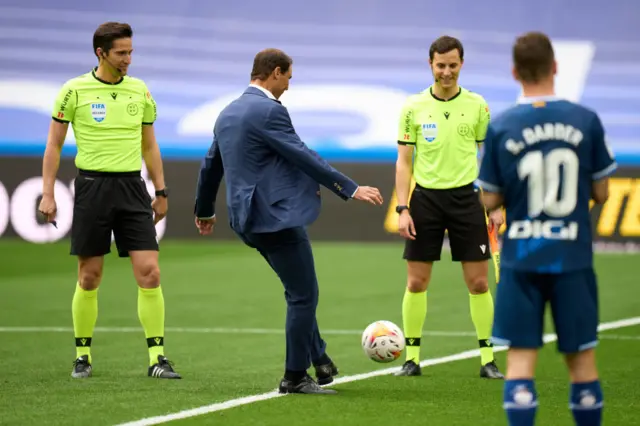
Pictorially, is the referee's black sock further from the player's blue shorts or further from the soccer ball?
the player's blue shorts

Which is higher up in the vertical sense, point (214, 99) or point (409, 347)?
point (214, 99)

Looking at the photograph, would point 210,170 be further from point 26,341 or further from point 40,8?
point 40,8

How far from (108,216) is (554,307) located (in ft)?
13.1

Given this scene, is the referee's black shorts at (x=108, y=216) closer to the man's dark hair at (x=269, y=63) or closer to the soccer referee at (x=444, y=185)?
the man's dark hair at (x=269, y=63)

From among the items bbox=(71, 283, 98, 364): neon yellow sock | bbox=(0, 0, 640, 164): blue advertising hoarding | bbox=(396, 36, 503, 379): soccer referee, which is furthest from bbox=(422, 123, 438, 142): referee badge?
bbox=(0, 0, 640, 164): blue advertising hoarding

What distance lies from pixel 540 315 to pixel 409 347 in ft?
11.3

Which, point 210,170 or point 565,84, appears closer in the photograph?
point 210,170

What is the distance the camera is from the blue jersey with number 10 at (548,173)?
18.7 ft

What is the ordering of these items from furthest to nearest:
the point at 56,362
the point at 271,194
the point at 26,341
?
1. the point at 26,341
2. the point at 56,362
3. the point at 271,194

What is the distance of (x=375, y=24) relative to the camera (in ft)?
80.5

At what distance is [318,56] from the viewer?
24625mm

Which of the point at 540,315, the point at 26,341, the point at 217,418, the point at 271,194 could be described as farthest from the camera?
the point at 26,341

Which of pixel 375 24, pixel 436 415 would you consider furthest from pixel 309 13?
pixel 436 415

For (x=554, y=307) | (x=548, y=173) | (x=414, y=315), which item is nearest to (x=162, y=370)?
(x=414, y=315)
